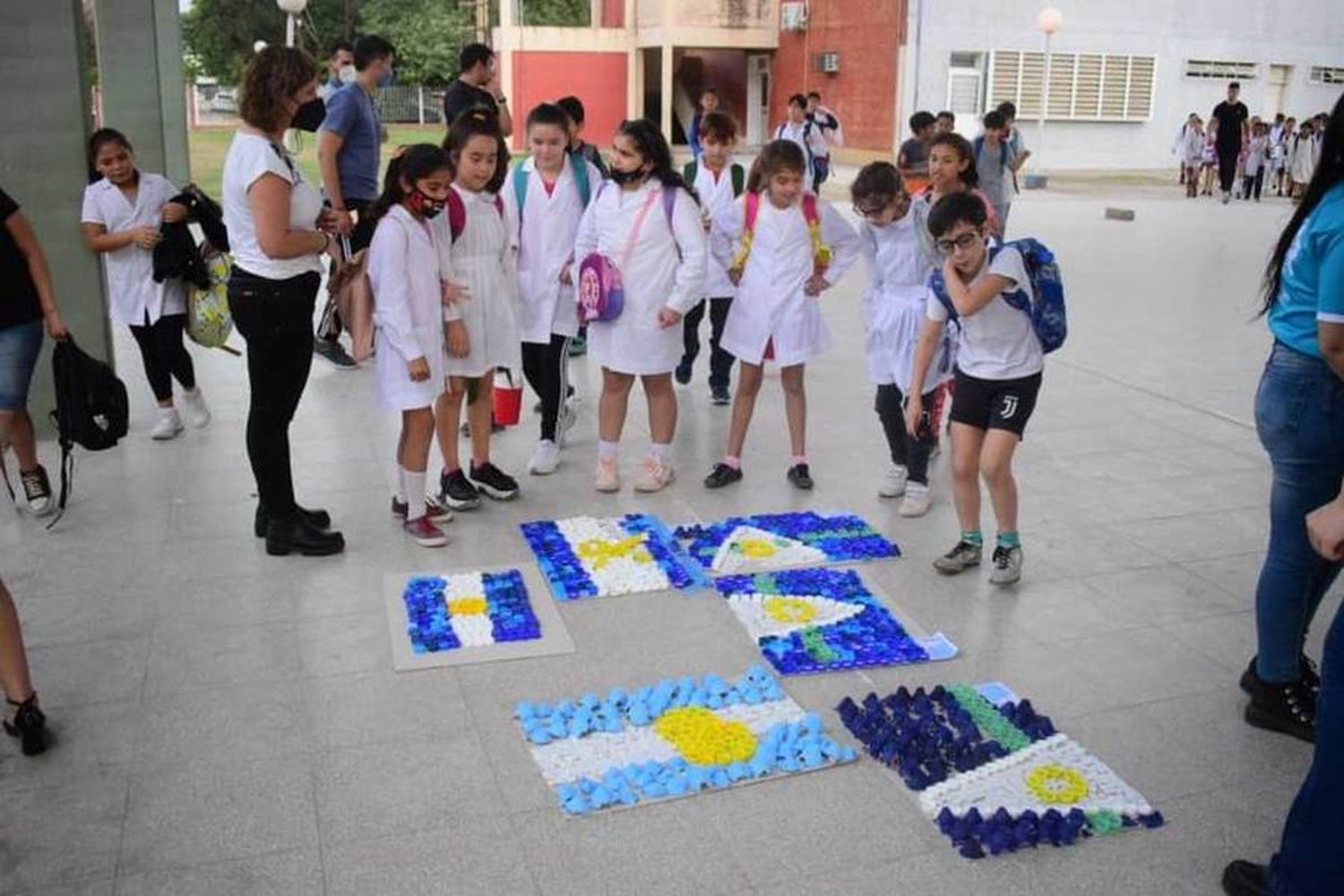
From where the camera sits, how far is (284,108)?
4438mm

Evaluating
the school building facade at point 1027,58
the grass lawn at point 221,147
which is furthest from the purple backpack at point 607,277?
the school building facade at point 1027,58

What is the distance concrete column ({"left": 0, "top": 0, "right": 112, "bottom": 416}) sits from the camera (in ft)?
20.8

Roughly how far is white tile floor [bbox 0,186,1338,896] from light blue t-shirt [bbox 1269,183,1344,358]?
1166 mm

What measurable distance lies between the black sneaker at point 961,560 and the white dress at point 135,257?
4.04 metres

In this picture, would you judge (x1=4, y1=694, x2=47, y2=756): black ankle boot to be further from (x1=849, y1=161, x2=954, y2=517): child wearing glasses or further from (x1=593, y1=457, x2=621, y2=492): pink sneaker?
(x1=849, y1=161, x2=954, y2=517): child wearing glasses

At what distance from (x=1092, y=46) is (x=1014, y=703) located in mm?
29195

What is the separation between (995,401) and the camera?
4.47m

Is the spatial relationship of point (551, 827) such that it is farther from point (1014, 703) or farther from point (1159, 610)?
point (1159, 610)

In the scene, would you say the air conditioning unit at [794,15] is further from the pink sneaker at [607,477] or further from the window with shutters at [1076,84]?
the pink sneaker at [607,477]

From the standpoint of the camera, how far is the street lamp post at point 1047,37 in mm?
25953

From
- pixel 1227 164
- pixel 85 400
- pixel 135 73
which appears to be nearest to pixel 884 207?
pixel 85 400

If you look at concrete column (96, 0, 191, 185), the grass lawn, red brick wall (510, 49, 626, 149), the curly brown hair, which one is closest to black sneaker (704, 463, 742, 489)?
the curly brown hair

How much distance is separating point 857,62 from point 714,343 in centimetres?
2473

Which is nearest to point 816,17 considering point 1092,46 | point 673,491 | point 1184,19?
point 1092,46
